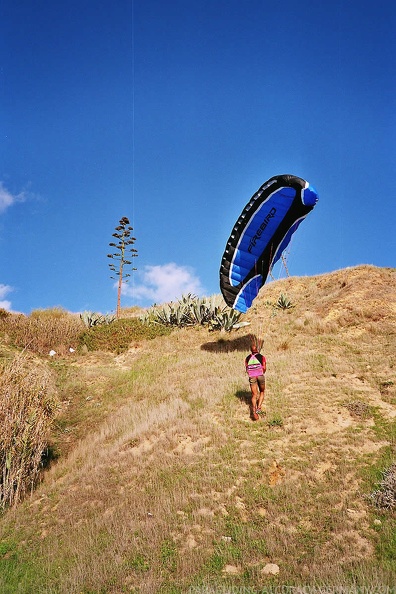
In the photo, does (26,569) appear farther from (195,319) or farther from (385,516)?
(195,319)

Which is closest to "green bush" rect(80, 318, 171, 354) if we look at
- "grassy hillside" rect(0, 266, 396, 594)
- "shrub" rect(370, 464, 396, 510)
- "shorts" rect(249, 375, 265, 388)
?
"grassy hillside" rect(0, 266, 396, 594)

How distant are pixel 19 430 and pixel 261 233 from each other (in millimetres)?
10478

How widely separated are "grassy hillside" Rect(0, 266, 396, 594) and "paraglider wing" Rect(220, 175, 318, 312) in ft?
10.8

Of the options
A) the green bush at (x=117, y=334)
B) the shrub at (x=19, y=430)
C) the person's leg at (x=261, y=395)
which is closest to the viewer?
the shrub at (x=19, y=430)

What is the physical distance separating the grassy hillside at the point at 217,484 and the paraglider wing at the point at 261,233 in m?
3.29

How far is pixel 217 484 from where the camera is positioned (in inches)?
323

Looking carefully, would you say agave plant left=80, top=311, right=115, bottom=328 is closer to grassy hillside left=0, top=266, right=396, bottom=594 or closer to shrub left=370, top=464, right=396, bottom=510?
grassy hillside left=0, top=266, right=396, bottom=594

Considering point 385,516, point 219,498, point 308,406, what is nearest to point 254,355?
point 308,406

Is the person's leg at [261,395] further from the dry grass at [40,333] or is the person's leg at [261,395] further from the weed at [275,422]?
the dry grass at [40,333]

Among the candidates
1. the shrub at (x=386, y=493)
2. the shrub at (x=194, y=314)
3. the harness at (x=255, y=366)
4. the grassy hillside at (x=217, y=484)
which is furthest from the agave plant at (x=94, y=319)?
the shrub at (x=386, y=493)

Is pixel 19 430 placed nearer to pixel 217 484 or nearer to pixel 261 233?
pixel 217 484

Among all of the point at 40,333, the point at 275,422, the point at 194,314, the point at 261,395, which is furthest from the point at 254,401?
the point at 40,333

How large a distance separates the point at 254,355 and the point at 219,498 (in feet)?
14.4

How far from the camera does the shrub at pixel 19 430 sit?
9.02 meters
